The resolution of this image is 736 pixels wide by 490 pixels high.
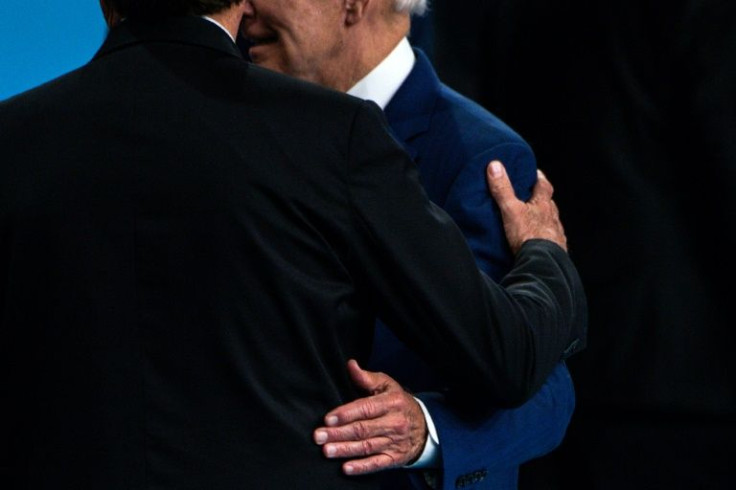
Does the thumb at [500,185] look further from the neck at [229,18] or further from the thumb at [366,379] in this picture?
the neck at [229,18]

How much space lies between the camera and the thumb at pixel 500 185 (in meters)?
1.74

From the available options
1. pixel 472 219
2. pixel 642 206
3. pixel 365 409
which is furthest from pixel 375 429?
pixel 642 206

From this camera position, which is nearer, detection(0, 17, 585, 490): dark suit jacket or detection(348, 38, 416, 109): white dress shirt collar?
detection(0, 17, 585, 490): dark suit jacket

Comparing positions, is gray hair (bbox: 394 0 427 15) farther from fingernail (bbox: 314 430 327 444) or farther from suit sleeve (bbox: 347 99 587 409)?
fingernail (bbox: 314 430 327 444)

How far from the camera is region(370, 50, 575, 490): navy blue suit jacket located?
65.5 inches

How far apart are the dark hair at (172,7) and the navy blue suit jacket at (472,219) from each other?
503 millimetres

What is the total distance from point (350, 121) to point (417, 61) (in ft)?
1.82

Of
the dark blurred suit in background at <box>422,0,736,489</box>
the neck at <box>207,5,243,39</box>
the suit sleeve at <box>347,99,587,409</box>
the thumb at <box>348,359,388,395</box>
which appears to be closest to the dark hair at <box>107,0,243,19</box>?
the neck at <box>207,5,243,39</box>

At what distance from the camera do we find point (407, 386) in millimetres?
1726

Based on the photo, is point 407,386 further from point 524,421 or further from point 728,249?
point 728,249

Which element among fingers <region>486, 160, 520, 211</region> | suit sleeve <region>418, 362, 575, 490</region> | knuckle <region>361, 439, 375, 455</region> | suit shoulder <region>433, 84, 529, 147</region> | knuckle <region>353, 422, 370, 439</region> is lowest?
suit sleeve <region>418, 362, 575, 490</region>

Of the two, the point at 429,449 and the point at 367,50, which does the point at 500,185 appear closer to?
the point at 367,50

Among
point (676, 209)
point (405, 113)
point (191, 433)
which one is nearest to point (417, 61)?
point (405, 113)

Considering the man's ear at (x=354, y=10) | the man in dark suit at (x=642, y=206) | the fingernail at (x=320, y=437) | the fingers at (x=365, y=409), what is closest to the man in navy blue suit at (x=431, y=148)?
the man's ear at (x=354, y=10)
